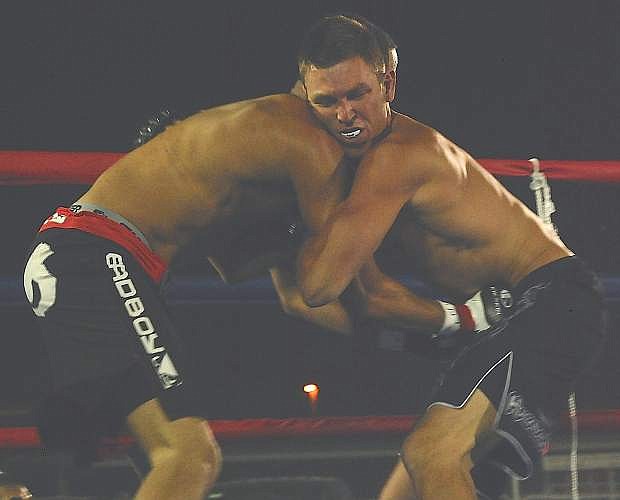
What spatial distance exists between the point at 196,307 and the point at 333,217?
7.20ft

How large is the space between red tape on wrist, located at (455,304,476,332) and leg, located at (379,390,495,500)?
0.72 feet

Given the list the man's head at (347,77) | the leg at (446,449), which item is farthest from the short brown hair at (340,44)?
the leg at (446,449)

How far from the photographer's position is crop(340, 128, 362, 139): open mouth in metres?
2.02

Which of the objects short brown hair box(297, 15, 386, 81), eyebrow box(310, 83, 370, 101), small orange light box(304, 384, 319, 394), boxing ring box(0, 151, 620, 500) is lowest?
small orange light box(304, 384, 319, 394)

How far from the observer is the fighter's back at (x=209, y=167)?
1956mm

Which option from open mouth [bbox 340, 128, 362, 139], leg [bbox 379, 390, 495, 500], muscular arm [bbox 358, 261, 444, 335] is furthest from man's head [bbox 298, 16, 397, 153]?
leg [bbox 379, 390, 495, 500]

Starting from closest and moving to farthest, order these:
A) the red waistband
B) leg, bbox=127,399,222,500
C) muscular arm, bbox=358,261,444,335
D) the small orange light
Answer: leg, bbox=127,399,222,500 < the red waistband < muscular arm, bbox=358,261,444,335 < the small orange light

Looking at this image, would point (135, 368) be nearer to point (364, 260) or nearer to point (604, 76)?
point (364, 260)

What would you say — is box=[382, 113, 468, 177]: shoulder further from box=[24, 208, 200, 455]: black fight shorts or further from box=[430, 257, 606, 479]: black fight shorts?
box=[24, 208, 200, 455]: black fight shorts

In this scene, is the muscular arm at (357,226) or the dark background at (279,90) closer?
the muscular arm at (357,226)

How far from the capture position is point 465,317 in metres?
2.18

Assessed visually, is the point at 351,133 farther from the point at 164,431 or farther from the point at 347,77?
the point at 164,431

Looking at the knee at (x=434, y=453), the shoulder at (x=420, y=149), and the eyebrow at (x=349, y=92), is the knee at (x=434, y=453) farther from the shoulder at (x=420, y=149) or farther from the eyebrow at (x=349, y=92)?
the eyebrow at (x=349, y=92)

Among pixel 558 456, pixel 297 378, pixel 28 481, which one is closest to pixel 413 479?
pixel 558 456
